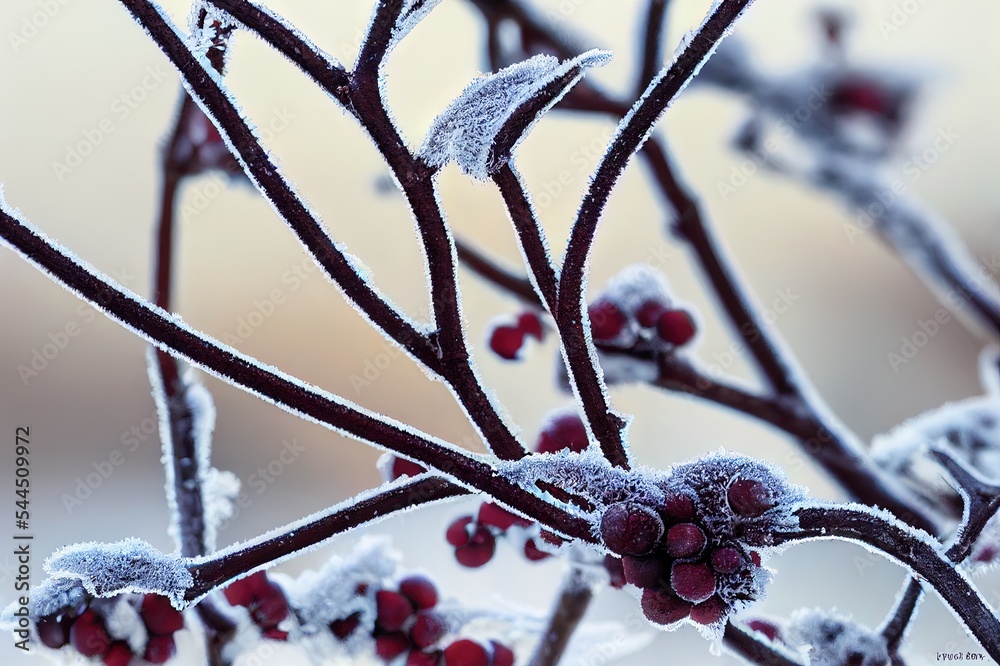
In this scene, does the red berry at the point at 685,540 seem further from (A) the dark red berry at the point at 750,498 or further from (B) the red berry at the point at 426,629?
(B) the red berry at the point at 426,629

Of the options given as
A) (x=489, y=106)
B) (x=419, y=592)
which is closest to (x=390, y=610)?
(x=419, y=592)

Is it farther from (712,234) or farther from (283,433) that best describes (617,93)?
(283,433)

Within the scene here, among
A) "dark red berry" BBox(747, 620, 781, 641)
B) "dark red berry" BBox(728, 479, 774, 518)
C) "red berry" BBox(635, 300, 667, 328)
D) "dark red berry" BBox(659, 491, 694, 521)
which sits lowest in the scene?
"dark red berry" BBox(659, 491, 694, 521)
